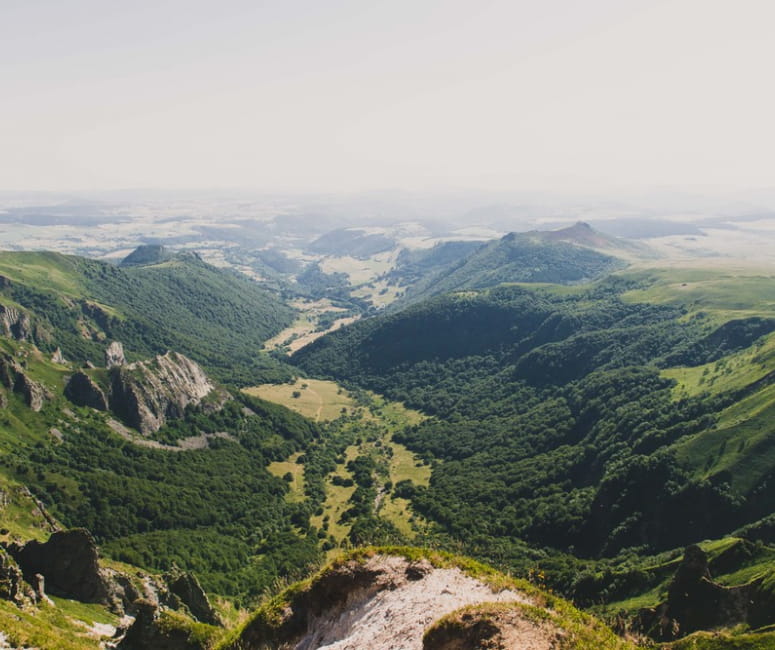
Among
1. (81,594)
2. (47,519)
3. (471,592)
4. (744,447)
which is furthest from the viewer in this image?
(744,447)

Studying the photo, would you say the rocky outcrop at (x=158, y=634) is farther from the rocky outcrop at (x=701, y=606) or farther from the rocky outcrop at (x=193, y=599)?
the rocky outcrop at (x=701, y=606)

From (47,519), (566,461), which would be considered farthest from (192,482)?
(566,461)

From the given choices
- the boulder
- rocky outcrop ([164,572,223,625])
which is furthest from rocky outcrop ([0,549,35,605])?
the boulder

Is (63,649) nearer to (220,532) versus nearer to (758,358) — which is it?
(220,532)

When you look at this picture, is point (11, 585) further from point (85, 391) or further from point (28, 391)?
point (85, 391)

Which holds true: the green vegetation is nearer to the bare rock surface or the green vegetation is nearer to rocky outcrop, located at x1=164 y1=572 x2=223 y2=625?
rocky outcrop, located at x1=164 y1=572 x2=223 y2=625

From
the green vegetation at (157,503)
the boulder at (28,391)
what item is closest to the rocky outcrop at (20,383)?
the boulder at (28,391)

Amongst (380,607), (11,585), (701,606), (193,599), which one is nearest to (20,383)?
(193,599)
